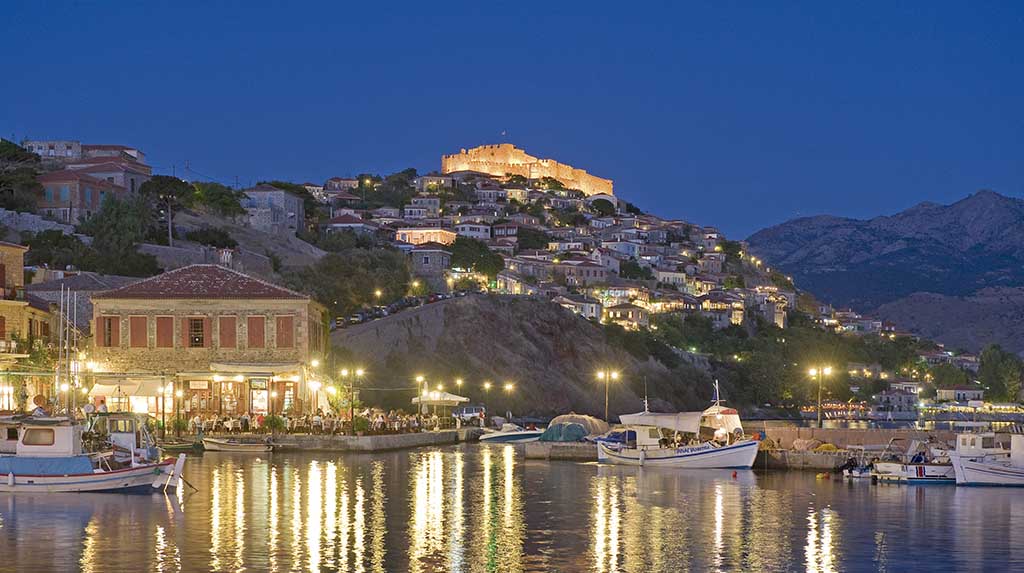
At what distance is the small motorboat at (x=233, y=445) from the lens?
5231 centimetres

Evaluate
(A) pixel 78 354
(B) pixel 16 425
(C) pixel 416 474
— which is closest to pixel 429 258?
(A) pixel 78 354

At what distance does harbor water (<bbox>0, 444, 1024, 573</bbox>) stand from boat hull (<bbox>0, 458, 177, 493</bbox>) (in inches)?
17.5

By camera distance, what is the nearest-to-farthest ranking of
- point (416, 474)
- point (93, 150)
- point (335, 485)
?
1. point (335, 485)
2. point (416, 474)
3. point (93, 150)

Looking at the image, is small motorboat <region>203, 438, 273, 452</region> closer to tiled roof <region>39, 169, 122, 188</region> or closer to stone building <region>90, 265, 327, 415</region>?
stone building <region>90, 265, 327, 415</region>

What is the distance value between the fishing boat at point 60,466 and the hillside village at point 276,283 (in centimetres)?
870

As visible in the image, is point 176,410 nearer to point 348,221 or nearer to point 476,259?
point 476,259

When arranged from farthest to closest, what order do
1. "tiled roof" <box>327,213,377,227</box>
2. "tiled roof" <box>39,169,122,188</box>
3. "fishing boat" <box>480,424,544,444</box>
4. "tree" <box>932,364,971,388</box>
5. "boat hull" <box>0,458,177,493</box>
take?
"tree" <box>932,364,971,388</box> < "tiled roof" <box>327,213,377,227</box> < "tiled roof" <box>39,169,122,188</box> < "fishing boat" <box>480,424,544,444</box> < "boat hull" <box>0,458,177,493</box>

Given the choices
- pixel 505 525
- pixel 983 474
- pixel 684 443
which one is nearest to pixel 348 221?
pixel 684 443

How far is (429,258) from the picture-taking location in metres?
140

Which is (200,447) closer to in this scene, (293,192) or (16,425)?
(16,425)

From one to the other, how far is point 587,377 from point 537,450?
59236 mm

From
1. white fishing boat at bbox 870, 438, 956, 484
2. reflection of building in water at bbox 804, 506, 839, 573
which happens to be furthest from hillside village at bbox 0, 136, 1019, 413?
white fishing boat at bbox 870, 438, 956, 484

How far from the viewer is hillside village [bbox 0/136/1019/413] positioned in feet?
195

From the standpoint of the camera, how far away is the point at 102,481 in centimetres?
3553
